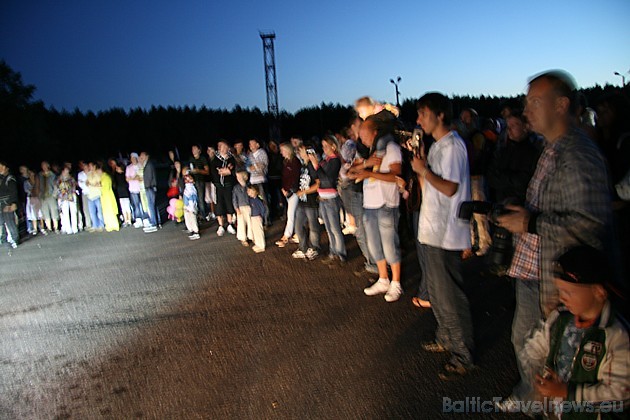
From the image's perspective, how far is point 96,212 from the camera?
13156mm

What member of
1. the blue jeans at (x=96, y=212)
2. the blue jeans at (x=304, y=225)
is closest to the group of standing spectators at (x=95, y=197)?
the blue jeans at (x=96, y=212)

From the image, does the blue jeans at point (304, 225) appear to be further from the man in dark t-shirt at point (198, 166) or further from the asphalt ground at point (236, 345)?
the man in dark t-shirt at point (198, 166)

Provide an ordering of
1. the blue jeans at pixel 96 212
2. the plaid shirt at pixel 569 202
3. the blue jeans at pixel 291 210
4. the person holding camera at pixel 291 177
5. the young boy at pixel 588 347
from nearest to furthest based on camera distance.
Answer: the young boy at pixel 588 347 → the plaid shirt at pixel 569 202 → the person holding camera at pixel 291 177 → the blue jeans at pixel 291 210 → the blue jeans at pixel 96 212

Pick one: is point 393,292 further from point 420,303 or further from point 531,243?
point 531,243

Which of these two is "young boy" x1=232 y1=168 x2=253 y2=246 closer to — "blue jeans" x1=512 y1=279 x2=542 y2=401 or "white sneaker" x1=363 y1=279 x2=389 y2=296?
"white sneaker" x1=363 y1=279 x2=389 y2=296

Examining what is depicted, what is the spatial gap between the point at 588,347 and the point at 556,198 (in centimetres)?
78

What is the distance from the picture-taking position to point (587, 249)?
2189 mm

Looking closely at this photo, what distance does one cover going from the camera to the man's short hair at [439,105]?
3.72 metres

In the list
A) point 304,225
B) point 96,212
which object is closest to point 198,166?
point 96,212

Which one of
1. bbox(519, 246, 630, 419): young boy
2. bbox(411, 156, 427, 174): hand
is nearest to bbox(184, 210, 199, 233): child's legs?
bbox(411, 156, 427, 174): hand

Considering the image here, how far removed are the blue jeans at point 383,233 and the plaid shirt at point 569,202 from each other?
2.71 meters

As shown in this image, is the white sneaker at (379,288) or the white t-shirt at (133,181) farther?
the white t-shirt at (133,181)

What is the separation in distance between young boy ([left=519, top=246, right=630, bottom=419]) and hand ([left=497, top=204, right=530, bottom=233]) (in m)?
0.36

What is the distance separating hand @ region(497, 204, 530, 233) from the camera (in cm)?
258
